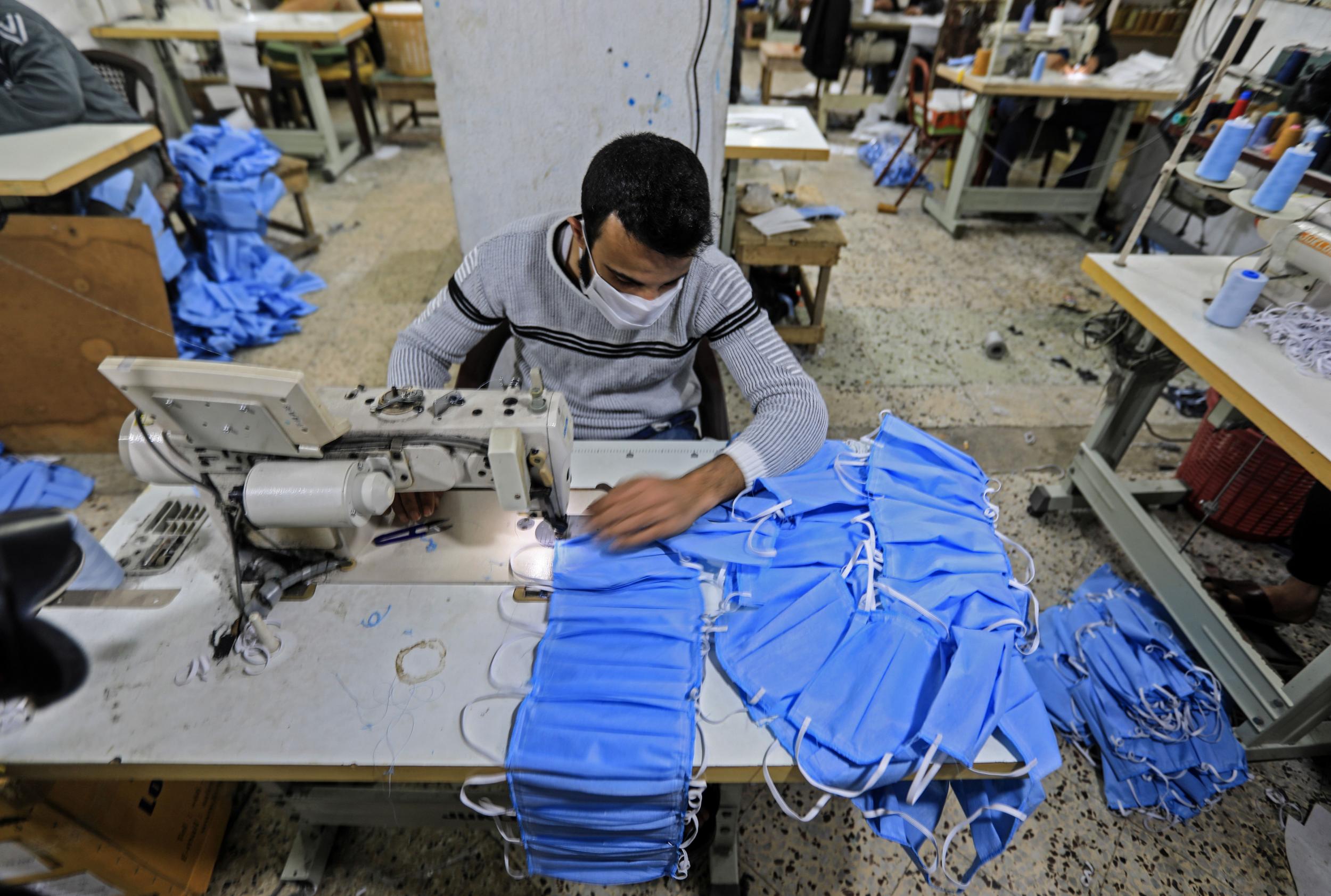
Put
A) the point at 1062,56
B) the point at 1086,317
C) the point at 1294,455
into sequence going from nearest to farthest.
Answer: the point at 1294,455 → the point at 1086,317 → the point at 1062,56

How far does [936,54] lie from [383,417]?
20.6 ft

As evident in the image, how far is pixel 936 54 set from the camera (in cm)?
557

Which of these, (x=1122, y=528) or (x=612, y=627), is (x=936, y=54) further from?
(x=612, y=627)

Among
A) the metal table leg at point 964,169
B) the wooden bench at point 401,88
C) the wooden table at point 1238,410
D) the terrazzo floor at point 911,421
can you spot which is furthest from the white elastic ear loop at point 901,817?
the wooden bench at point 401,88

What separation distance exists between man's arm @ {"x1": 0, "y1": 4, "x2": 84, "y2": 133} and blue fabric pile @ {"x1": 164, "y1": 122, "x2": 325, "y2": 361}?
0.54 m

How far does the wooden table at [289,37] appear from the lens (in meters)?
4.47

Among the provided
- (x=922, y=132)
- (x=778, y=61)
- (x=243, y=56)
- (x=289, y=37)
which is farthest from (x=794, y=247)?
(x=778, y=61)

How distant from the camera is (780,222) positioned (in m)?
3.19

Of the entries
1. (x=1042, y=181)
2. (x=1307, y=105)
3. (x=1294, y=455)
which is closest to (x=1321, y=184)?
(x=1307, y=105)

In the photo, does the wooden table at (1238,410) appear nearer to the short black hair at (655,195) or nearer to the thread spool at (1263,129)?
the thread spool at (1263,129)

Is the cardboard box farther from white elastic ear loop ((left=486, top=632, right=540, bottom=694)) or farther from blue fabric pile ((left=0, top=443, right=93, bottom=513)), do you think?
blue fabric pile ((left=0, top=443, right=93, bottom=513))

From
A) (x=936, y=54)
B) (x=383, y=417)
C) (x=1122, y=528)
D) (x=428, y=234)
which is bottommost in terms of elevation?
(x=428, y=234)

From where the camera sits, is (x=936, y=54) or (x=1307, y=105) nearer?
(x=1307, y=105)

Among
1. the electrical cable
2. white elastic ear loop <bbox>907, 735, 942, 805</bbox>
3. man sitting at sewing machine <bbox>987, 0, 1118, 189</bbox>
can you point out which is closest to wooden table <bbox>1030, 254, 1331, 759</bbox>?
white elastic ear loop <bbox>907, 735, 942, 805</bbox>
